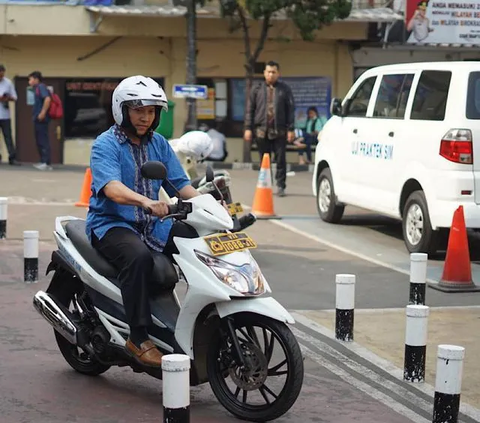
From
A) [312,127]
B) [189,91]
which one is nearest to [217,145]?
[312,127]

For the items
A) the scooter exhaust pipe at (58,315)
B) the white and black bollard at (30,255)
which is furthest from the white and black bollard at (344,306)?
the white and black bollard at (30,255)

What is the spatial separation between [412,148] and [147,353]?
21.1 ft

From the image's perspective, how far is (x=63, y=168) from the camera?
2336 cm

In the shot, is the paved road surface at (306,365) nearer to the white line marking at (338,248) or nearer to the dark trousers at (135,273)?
the white line marking at (338,248)

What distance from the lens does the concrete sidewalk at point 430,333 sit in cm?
722

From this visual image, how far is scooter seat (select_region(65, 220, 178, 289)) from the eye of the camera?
598 centimetres

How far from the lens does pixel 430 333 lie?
27.3 feet

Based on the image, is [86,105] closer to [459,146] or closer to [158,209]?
[459,146]

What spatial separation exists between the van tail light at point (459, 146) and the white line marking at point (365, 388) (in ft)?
12.9

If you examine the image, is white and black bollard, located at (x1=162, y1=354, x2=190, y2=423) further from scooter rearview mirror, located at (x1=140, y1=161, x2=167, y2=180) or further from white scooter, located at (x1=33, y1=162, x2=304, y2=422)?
scooter rearview mirror, located at (x1=140, y1=161, x2=167, y2=180)

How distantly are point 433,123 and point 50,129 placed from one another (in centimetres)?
1549

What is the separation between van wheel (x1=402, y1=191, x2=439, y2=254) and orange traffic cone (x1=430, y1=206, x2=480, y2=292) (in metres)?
1.38

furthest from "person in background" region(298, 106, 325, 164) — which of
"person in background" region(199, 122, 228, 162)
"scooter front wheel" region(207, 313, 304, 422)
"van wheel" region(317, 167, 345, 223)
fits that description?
"scooter front wheel" region(207, 313, 304, 422)

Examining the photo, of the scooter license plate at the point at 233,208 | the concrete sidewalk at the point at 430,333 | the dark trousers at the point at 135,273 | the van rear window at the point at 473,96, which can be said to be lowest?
the concrete sidewalk at the point at 430,333
